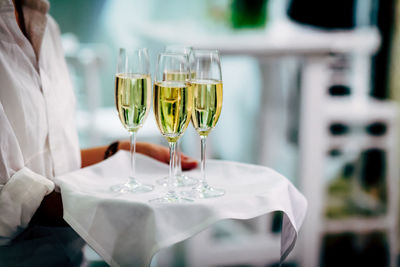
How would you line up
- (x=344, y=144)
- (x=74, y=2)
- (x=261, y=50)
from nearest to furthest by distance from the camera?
(x=261, y=50), (x=344, y=144), (x=74, y=2)

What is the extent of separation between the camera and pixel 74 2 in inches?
221

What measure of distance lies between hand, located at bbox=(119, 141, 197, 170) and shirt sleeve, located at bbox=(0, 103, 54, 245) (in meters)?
0.29

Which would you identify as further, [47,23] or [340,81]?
[340,81]

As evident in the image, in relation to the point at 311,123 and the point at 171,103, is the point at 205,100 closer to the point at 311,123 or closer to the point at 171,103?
the point at 171,103

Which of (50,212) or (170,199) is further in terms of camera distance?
(50,212)

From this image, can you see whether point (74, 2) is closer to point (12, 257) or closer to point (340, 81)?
point (340, 81)

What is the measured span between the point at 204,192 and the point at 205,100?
166 millimetres

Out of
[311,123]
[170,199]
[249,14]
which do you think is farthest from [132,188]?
[249,14]

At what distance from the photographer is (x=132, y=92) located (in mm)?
990

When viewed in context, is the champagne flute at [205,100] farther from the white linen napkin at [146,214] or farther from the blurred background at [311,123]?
the blurred background at [311,123]

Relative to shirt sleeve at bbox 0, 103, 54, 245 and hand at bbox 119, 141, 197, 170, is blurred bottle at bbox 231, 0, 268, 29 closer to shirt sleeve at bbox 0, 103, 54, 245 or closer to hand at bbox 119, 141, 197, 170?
hand at bbox 119, 141, 197, 170

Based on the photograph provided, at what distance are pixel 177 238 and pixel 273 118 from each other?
2085 millimetres

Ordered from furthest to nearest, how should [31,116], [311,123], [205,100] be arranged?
[311,123], [31,116], [205,100]

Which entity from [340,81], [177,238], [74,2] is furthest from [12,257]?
[74,2]
